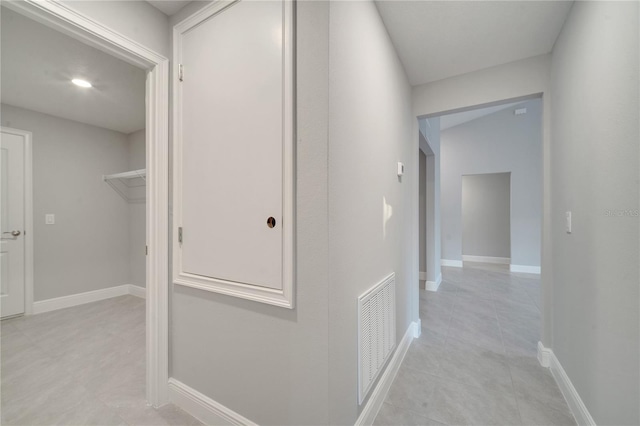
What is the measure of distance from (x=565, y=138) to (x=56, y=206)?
5552 millimetres

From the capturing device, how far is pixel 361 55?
55.8 inches

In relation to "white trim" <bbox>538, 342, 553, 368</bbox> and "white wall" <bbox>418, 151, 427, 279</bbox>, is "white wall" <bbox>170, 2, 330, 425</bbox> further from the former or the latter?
"white wall" <bbox>418, 151, 427, 279</bbox>

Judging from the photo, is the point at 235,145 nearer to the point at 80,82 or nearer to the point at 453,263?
the point at 80,82

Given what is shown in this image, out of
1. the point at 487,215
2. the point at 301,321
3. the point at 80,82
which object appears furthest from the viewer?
the point at 487,215

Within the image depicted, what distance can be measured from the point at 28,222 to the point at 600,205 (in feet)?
17.8

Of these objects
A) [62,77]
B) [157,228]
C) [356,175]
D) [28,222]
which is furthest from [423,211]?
[28,222]

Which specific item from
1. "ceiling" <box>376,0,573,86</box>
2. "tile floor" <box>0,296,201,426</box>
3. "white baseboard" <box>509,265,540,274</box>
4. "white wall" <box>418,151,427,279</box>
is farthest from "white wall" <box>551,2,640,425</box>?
"white baseboard" <box>509,265,540,274</box>

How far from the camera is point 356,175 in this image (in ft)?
4.48

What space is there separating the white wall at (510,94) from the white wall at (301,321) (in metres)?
1.86

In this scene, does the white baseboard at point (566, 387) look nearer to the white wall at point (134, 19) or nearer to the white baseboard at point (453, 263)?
the white wall at point (134, 19)

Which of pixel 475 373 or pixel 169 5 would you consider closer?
pixel 169 5

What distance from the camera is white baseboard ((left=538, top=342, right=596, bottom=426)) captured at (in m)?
1.43

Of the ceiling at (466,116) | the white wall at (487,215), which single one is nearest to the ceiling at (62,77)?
the ceiling at (466,116)

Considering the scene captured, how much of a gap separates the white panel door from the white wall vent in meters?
0.56
